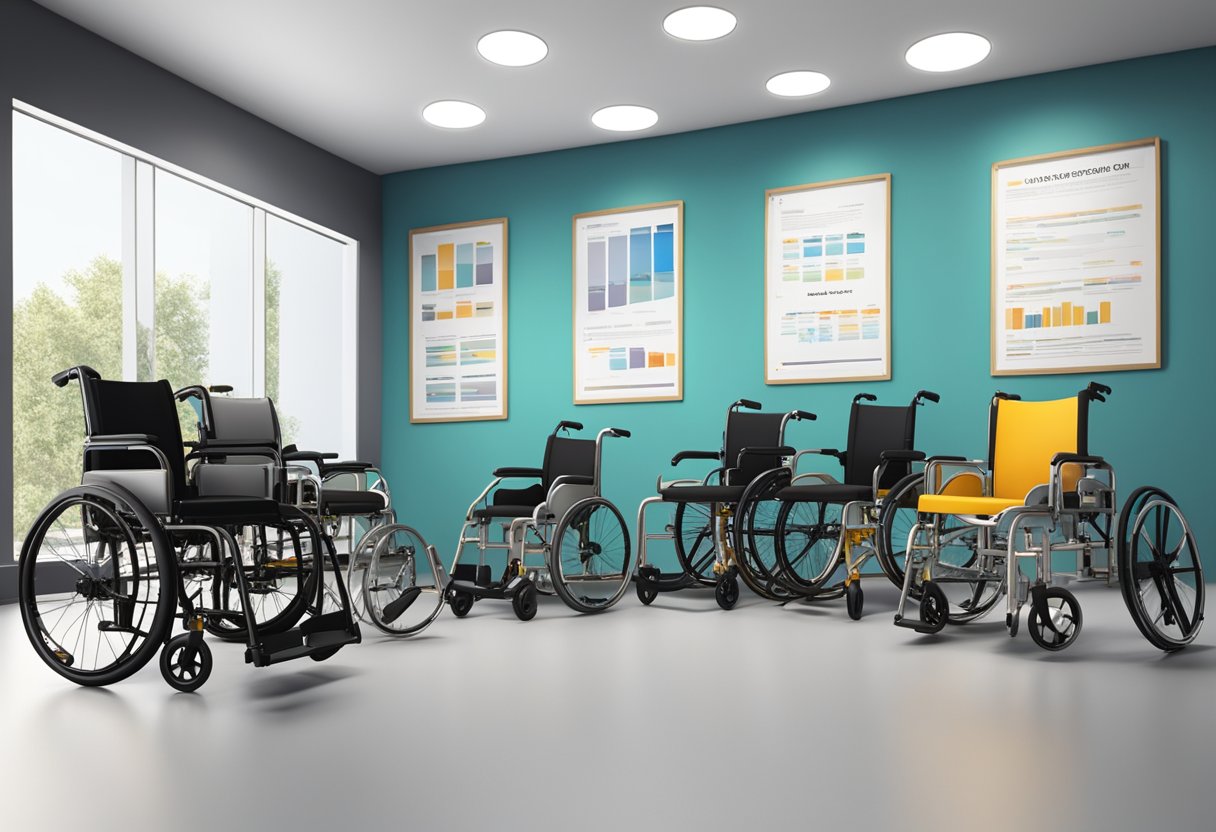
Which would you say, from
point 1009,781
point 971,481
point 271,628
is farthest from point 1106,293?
point 271,628

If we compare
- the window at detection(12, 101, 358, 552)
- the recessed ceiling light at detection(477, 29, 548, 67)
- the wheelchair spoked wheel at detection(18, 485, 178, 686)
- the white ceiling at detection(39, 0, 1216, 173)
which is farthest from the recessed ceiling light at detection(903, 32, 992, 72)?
the wheelchair spoked wheel at detection(18, 485, 178, 686)

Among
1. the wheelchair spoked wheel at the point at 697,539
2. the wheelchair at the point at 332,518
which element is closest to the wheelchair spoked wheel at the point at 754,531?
the wheelchair spoked wheel at the point at 697,539

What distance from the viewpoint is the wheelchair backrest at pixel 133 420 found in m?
2.81

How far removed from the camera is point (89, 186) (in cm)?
830

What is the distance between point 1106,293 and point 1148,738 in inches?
141

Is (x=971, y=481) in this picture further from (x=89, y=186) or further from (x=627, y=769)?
(x=89, y=186)

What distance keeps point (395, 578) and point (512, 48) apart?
9.61 ft

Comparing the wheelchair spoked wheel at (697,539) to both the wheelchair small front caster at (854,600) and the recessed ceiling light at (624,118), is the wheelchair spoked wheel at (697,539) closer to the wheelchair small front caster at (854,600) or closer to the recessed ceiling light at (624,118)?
the wheelchair small front caster at (854,600)

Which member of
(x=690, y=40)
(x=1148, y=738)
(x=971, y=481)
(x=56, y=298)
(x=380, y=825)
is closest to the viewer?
(x=380, y=825)

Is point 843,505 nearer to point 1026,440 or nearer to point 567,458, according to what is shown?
point 1026,440

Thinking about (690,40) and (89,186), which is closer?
(690,40)

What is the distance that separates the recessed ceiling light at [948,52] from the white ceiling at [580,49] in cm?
7

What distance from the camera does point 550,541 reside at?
14.2 feet

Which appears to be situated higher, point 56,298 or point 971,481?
point 56,298
